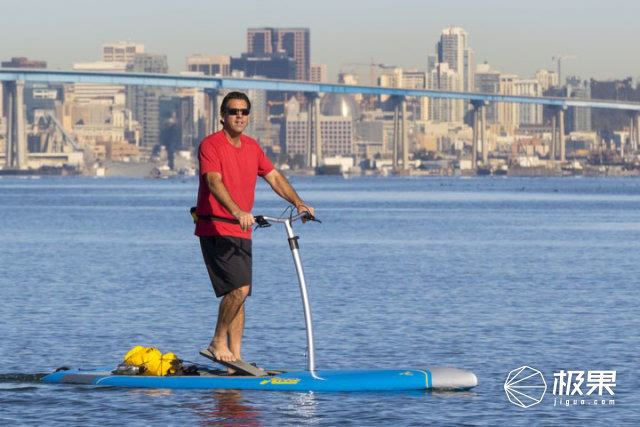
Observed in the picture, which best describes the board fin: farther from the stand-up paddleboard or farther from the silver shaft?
the silver shaft

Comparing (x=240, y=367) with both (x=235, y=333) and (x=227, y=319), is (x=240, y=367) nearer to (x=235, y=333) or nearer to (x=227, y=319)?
(x=235, y=333)

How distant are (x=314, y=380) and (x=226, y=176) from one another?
1988 mm

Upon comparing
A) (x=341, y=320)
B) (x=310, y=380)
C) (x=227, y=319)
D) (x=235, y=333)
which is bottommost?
(x=341, y=320)

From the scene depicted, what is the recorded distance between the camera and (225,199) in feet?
43.0

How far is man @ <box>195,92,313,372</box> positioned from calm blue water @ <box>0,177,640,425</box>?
1053 mm

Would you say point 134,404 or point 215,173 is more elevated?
point 215,173

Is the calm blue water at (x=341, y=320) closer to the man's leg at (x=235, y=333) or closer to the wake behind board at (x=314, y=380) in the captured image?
the wake behind board at (x=314, y=380)

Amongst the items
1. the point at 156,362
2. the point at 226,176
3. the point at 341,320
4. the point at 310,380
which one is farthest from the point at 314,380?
the point at 341,320

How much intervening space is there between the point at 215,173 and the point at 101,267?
2267 cm

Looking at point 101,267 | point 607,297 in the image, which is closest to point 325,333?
point 607,297

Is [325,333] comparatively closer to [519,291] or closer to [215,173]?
[215,173]

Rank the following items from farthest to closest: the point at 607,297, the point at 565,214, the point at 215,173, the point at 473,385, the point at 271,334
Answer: the point at 565,214 < the point at 607,297 < the point at 271,334 < the point at 473,385 < the point at 215,173

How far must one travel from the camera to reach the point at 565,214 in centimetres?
8462

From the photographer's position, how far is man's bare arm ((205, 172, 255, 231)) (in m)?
12.9
